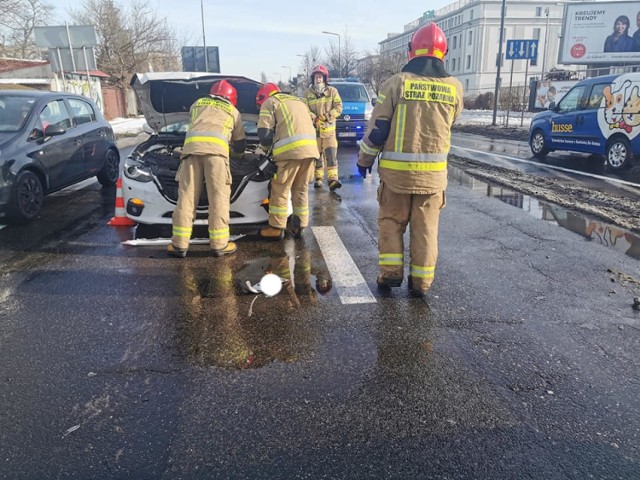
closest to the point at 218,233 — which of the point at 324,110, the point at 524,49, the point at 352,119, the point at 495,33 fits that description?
the point at 324,110

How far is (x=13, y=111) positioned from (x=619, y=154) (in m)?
11.4

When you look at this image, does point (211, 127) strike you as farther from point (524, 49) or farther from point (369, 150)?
point (524, 49)

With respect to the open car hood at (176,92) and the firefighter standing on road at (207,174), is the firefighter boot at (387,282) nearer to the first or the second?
the firefighter standing on road at (207,174)

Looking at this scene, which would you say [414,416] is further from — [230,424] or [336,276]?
[336,276]

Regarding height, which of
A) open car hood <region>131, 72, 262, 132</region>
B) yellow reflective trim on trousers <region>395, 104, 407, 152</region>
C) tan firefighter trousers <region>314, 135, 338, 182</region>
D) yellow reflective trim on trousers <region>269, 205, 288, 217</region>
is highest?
open car hood <region>131, 72, 262, 132</region>

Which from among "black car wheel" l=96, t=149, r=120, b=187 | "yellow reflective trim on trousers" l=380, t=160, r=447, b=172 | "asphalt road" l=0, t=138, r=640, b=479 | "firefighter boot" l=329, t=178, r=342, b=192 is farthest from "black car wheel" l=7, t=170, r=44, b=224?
"yellow reflective trim on trousers" l=380, t=160, r=447, b=172

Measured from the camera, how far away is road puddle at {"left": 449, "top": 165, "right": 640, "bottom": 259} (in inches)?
216

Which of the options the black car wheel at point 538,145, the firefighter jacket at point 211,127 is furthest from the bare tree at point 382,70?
the firefighter jacket at point 211,127

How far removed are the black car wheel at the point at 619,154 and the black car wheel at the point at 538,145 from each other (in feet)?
7.07

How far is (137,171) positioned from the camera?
539 centimetres

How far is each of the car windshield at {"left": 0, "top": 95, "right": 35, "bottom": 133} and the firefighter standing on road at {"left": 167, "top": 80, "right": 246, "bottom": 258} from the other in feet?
9.93

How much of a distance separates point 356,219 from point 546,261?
100 inches

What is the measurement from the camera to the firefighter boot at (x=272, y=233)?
221 inches

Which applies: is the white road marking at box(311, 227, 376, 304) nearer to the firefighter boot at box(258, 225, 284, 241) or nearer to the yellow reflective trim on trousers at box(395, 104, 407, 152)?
the firefighter boot at box(258, 225, 284, 241)
